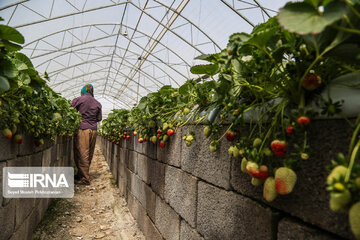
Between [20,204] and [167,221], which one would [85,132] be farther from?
[167,221]

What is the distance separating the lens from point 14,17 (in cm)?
778

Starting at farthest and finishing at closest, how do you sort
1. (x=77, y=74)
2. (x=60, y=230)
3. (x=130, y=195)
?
(x=77, y=74) → (x=130, y=195) → (x=60, y=230)

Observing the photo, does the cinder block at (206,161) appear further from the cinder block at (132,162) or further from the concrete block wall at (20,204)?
the cinder block at (132,162)

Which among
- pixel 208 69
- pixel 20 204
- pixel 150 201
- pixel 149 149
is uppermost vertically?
pixel 208 69

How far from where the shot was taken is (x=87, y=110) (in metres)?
5.02

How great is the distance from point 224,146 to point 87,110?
4.35m

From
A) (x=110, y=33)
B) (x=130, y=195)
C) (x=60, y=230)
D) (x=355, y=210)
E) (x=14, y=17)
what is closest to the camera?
(x=355, y=210)

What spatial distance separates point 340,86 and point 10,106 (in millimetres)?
1711

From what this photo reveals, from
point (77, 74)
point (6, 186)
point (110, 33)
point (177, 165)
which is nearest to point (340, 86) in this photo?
point (177, 165)

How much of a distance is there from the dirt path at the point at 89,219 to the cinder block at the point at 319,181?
7.71 ft

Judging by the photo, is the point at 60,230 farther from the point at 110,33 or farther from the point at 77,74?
the point at 77,74

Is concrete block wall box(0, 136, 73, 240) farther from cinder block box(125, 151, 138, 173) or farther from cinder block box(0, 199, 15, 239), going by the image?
cinder block box(125, 151, 138, 173)

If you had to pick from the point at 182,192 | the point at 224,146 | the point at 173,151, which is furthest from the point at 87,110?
the point at 224,146

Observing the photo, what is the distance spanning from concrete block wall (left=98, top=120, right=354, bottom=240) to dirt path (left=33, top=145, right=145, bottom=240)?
0.59 metres
